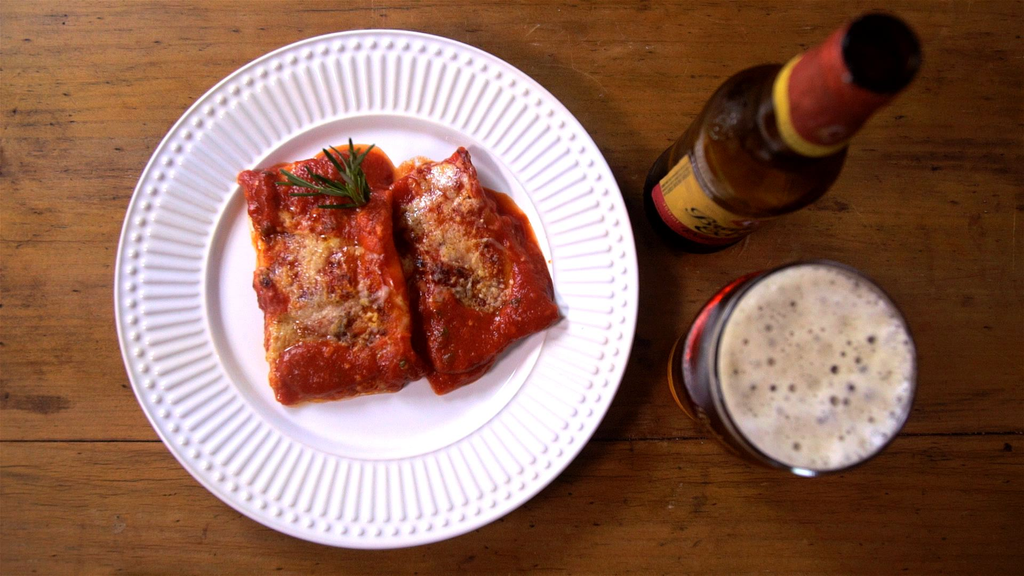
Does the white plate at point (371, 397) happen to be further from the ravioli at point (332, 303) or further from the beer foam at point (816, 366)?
the beer foam at point (816, 366)

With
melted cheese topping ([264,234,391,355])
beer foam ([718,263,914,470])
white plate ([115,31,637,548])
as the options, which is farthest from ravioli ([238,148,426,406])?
beer foam ([718,263,914,470])

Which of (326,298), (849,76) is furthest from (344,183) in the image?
(849,76)

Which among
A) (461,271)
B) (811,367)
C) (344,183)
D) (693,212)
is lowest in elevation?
(811,367)

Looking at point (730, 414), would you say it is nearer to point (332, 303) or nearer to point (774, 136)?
point (774, 136)

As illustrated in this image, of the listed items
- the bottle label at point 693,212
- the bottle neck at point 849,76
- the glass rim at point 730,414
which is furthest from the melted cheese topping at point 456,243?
the bottle neck at point 849,76

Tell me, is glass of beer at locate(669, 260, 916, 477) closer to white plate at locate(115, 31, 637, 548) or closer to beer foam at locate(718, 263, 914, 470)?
beer foam at locate(718, 263, 914, 470)

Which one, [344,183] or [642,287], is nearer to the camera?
[344,183]
